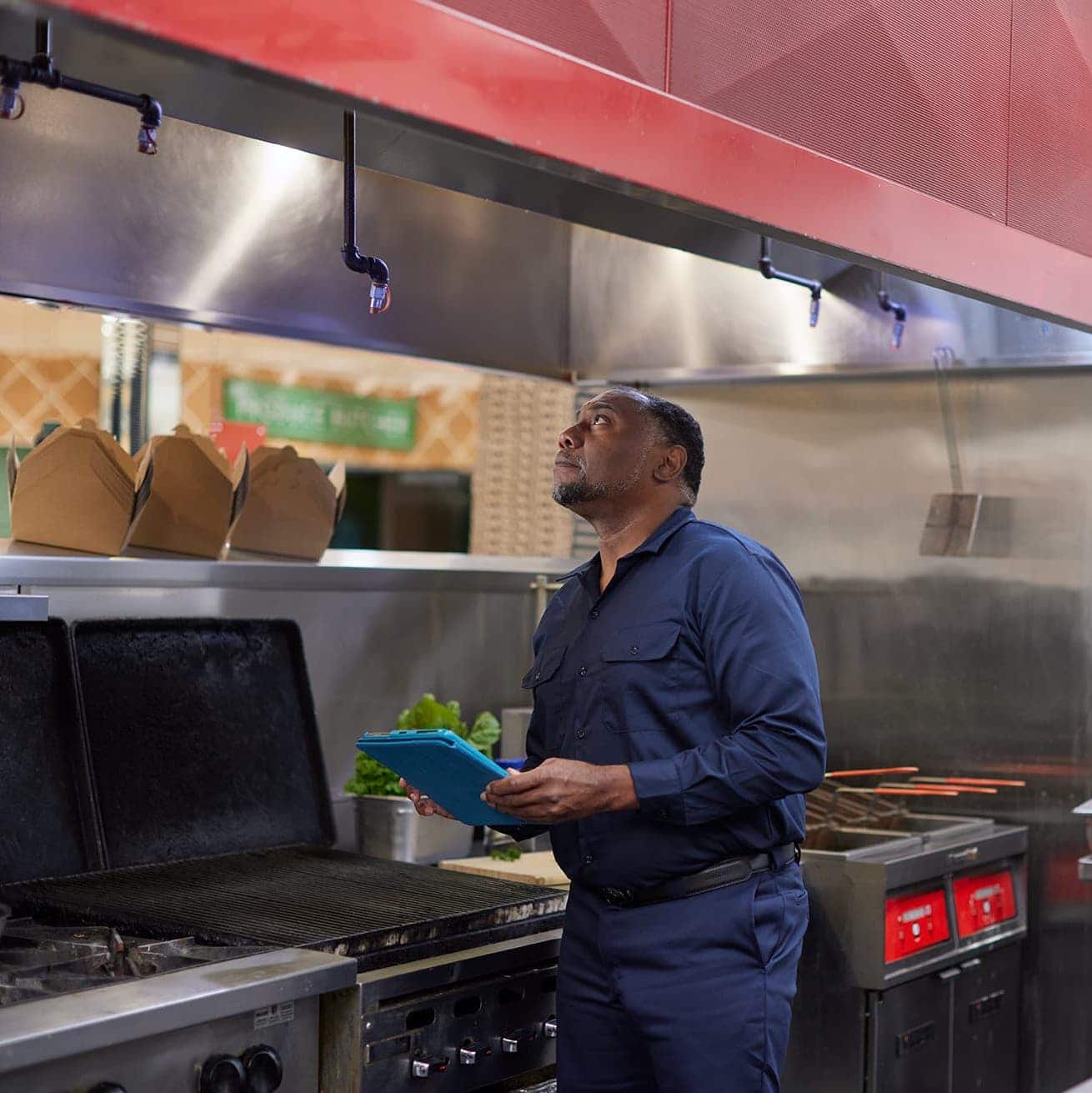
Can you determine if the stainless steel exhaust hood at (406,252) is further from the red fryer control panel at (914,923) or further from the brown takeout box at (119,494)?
the red fryer control panel at (914,923)

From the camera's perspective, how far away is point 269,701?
124 inches

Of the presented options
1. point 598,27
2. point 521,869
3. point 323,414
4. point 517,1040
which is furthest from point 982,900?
point 323,414

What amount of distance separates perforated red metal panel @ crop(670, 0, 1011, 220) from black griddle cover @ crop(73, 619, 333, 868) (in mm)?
1468

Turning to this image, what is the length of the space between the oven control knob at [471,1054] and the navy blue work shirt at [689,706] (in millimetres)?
300

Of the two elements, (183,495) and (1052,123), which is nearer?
(183,495)

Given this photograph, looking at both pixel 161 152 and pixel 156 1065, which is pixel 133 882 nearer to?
pixel 156 1065

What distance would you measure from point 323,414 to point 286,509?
3.89 metres

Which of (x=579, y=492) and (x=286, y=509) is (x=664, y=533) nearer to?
(x=579, y=492)

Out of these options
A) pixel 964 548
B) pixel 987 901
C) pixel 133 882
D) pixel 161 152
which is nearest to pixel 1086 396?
pixel 964 548

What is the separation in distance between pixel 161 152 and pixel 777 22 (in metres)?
1.26

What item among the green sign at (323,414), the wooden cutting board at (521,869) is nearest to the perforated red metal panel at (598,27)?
the wooden cutting board at (521,869)

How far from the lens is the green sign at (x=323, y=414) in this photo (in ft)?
21.7

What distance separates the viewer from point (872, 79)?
103 inches

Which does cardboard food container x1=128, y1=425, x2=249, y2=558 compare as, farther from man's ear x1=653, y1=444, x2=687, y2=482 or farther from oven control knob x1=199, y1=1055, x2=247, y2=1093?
oven control knob x1=199, y1=1055, x2=247, y2=1093
